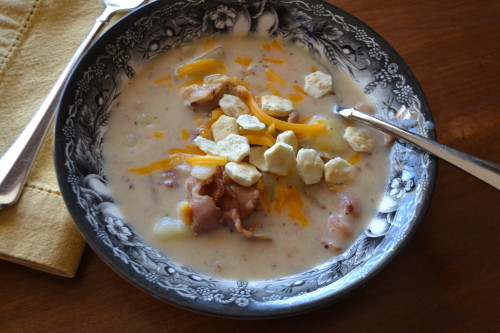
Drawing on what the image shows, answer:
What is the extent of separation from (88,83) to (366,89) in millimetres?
980

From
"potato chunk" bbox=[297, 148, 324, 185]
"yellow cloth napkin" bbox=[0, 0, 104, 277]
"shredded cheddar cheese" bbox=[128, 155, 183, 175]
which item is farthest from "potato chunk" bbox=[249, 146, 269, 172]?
"yellow cloth napkin" bbox=[0, 0, 104, 277]

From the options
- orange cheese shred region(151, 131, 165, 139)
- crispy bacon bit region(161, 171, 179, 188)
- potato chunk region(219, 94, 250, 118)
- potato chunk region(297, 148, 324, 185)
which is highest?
potato chunk region(219, 94, 250, 118)

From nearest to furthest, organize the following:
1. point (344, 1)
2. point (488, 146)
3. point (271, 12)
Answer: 1. point (488, 146)
2. point (271, 12)
3. point (344, 1)

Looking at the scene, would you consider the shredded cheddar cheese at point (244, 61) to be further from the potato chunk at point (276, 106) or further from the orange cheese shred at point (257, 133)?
the orange cheese shred at point (257, 133)

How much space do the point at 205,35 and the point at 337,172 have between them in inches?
30.6

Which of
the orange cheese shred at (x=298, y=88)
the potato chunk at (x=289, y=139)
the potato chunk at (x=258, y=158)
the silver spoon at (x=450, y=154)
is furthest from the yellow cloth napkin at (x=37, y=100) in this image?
the silver spoon at (x=450, y=154)

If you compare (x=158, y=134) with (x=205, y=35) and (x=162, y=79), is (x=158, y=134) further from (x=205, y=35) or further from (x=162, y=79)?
(x=205, y=35)

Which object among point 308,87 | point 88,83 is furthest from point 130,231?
point 308,87

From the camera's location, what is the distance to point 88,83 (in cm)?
150

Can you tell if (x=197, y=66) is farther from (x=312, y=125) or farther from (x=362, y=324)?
(x=362, y=324)

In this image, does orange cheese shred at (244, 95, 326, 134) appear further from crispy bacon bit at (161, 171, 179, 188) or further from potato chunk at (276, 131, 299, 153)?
Result: crispy bacon bit at (161, 171, 179, 188)

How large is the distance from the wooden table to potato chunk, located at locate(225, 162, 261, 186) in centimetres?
40

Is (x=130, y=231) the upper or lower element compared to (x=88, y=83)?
lower

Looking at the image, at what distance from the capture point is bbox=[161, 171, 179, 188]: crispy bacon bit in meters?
1.45
